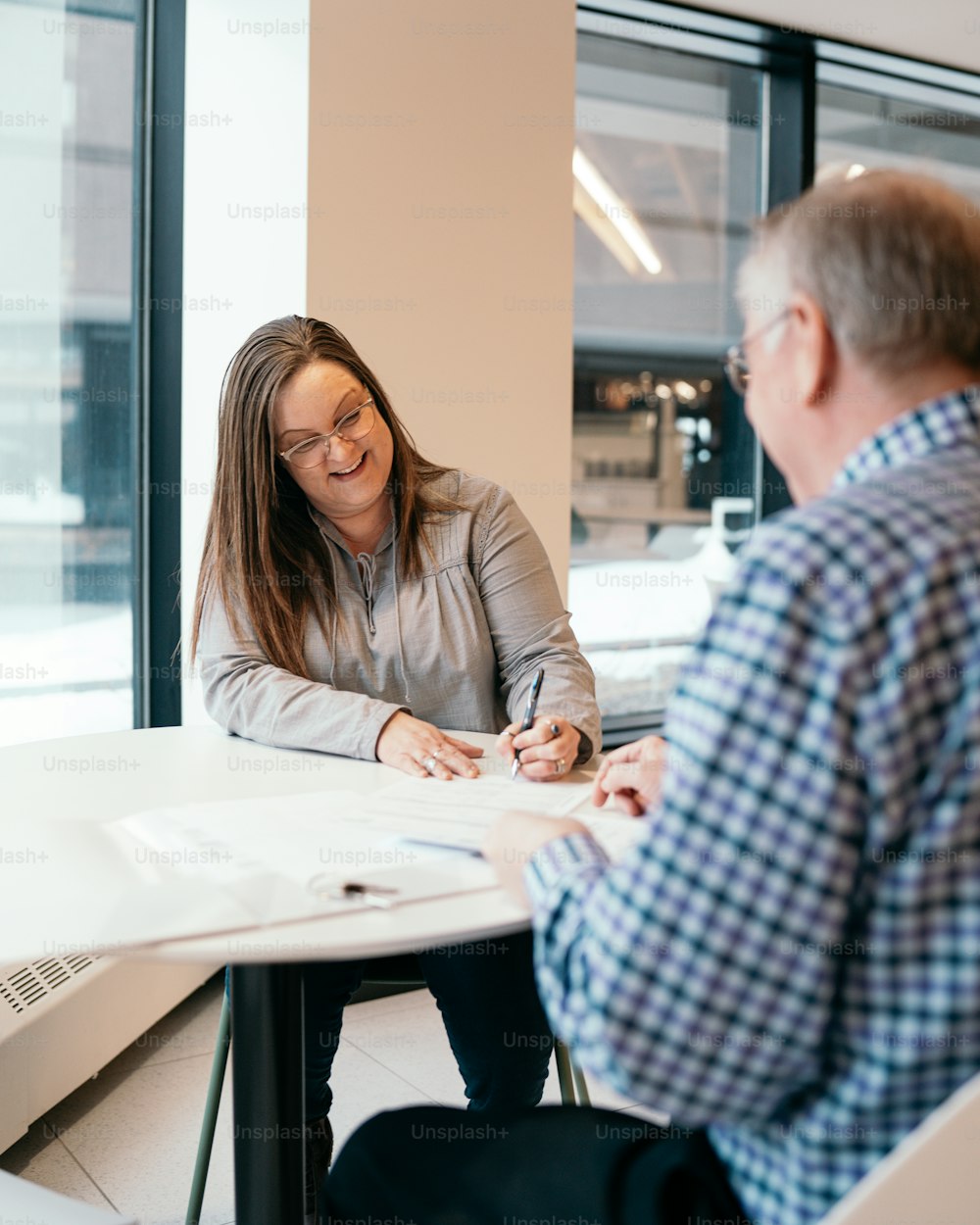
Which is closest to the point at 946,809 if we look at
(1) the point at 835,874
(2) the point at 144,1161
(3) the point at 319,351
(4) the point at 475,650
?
(1) the point at 835,874

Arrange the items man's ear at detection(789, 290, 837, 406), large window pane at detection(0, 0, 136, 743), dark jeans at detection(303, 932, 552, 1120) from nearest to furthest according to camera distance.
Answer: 1. man's ear at detection(789, 290, 837, 406)
2. dark jeans at detection(303, 932, 552, 1120)
3. large window pane at detection(0, 0, 136, 743)

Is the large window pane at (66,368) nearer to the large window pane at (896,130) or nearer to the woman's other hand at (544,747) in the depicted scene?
the woman's other hand at (544,747)

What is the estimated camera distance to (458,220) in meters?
2.94

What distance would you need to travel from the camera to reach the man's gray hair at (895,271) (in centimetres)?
82

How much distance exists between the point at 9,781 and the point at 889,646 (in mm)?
1282

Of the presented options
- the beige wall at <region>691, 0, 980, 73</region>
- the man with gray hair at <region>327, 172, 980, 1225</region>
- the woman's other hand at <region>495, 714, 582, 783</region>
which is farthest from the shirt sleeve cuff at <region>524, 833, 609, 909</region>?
the beige wall at <region>691, 0, 980, 73</region>

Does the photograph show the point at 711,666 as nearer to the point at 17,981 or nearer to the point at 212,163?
the point at 17,981

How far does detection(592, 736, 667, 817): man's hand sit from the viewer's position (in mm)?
1390

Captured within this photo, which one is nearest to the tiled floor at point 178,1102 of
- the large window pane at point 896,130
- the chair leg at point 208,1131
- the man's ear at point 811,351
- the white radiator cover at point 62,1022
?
the white radiator cover at point 62,1022

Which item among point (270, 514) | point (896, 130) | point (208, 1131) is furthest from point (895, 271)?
point (896, 130)

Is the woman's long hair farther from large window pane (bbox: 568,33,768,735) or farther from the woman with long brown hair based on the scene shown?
large window pane (bbox: 568,33,768,735)

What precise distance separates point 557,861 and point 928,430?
43 cm

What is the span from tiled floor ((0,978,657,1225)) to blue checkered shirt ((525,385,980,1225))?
4.42ft

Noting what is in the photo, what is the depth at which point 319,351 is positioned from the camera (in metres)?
1.97
